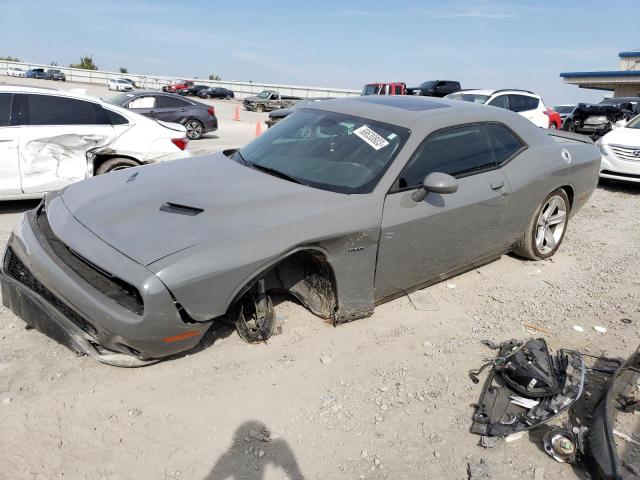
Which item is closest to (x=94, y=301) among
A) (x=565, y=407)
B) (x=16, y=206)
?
(x=565, y=407)

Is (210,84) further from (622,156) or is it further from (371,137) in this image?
(371,137)

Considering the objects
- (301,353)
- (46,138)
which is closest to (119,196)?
(301,353)

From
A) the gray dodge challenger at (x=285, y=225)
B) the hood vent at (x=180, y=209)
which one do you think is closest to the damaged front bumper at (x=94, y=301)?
the gray dodge challenger at (x=285, y=225)

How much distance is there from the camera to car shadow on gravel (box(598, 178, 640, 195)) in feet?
28.1

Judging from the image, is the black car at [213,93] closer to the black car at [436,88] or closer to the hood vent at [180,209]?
the black car at [436,88]

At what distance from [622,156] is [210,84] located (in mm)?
47213

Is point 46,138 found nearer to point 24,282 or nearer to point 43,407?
point 24,282

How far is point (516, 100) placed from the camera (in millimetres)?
13078

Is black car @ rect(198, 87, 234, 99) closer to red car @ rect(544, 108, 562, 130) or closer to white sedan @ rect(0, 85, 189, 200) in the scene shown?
red car @ rect(544, 108, 562, 130)

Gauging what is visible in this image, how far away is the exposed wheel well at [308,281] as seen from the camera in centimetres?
324

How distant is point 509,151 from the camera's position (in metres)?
4.29

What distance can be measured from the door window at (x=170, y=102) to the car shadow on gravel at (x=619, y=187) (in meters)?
11.0

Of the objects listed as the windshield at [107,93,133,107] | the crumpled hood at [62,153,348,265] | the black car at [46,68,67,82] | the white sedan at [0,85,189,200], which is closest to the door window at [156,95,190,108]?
the windshield at [107,93,133,107]

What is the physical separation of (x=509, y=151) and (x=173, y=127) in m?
4.66
